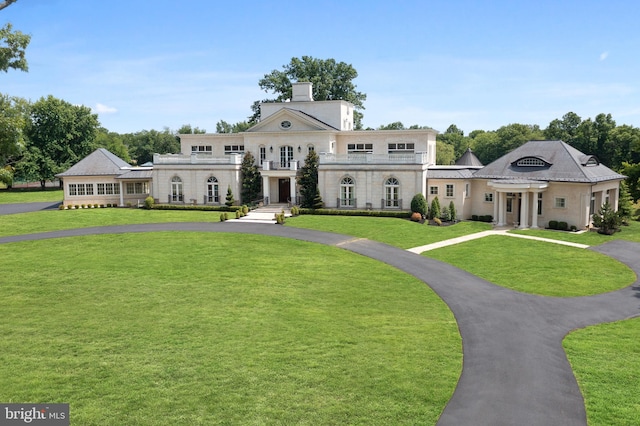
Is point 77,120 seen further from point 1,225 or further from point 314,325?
point 314,325

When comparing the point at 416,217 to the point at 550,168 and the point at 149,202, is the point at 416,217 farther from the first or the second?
the point at 149,202

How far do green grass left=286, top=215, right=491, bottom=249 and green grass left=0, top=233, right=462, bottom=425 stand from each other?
285 inches

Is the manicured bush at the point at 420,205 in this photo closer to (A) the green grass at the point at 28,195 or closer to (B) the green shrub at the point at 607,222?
(B) the green shrub at the point at 607,222

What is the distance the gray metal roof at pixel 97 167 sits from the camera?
54.3 m

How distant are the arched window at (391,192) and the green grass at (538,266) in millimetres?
11385

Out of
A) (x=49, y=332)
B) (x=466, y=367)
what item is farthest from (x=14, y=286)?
(x=466, y=367)

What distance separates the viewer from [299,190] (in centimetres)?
5025

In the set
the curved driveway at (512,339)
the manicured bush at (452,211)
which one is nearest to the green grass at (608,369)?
the curved driveway at (512,339)

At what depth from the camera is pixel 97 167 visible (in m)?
55.4

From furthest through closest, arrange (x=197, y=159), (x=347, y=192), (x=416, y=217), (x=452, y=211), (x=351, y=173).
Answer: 1. (x=197, y=159)
2. (x=347, y=192)
3. (x=351, y=173)
4. (x=452, y=211)
5. (x=416, y=217)

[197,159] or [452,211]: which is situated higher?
[197,159]

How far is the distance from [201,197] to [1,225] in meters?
17.3

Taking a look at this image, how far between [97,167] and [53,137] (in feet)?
87.1

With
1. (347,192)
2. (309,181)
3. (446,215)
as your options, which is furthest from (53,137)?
(446,215)
